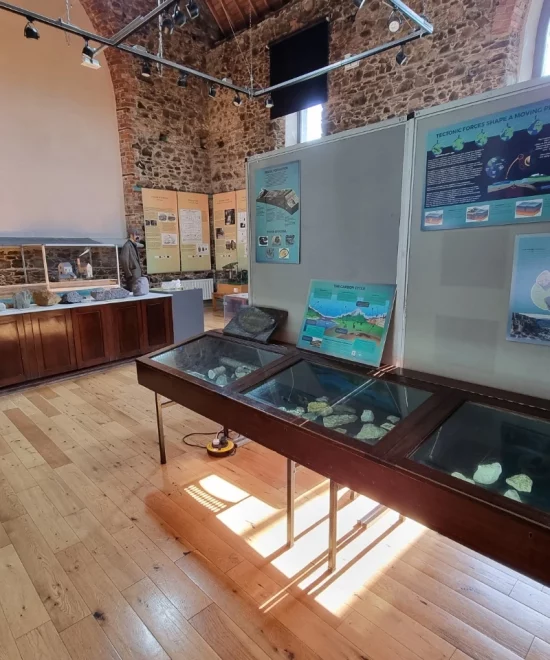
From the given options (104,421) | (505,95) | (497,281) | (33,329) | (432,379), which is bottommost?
(104,421)

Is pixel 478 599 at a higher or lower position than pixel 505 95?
lower

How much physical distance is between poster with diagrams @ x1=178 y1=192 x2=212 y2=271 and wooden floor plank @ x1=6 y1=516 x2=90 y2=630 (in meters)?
7.19

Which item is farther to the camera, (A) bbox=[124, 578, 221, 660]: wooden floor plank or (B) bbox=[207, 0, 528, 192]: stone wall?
(B) bbox=[207, 0, 528, 192]: stone wall

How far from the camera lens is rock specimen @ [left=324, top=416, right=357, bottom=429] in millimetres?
1679

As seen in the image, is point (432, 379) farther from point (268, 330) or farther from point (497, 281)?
point (268, 330)

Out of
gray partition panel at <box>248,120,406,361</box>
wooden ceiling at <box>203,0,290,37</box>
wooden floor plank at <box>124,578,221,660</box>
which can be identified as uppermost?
wooden ceiling at <box>203,0,290,37</box>

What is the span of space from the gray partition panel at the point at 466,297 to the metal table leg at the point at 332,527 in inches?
27.9

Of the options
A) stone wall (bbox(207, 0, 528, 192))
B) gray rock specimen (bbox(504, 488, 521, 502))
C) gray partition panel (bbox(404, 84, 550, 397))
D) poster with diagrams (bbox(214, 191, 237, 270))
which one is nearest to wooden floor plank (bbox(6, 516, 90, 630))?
gray rock specimen (bbox(504, 488, 521, 502))

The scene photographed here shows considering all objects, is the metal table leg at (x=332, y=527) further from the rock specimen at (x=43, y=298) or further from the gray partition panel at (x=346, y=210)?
the rock specimen at (x=43, y=298)

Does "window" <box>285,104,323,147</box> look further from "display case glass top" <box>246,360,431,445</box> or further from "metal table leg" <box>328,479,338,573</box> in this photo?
"metal table leg" <box>328,479,338,573</box>

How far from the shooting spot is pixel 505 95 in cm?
147

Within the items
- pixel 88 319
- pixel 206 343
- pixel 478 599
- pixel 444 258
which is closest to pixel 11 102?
pixel 88 319

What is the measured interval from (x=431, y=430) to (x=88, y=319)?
448cm

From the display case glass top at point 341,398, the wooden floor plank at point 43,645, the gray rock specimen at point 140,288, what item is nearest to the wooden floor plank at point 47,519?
the wooden floor plank at point 43,645
